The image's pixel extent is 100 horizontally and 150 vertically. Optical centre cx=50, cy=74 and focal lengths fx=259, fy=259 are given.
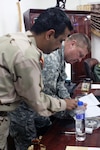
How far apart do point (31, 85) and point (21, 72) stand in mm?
81

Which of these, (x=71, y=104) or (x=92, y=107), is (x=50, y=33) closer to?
(x=71, y=104)

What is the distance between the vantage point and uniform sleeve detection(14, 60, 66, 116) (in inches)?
47.8

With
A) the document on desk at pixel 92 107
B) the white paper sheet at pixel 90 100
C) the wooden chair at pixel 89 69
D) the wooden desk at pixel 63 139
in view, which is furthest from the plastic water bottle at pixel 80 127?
the wooden chair at pixel 89 69

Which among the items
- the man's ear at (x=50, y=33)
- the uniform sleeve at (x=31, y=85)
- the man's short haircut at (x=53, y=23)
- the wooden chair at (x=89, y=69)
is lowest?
the wooden chair at (x=89, y=69)

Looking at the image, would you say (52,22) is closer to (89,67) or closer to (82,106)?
(82,106)

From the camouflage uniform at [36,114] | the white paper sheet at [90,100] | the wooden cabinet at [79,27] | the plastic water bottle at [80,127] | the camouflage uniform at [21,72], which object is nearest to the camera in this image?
the camouflage uniform at [21,72]

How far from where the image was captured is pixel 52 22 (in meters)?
1.33

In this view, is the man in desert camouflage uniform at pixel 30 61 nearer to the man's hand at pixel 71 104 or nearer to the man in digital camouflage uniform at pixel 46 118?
the man's hand at pixel 71 104

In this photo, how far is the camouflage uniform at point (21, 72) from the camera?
47.8 inches

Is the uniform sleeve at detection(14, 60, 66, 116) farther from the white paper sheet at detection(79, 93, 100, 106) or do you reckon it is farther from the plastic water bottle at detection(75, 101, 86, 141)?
the white paper sheet at detection(79, 93, 100, 106)

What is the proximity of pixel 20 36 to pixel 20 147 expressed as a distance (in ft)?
3.45

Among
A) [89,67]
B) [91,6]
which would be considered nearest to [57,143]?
[89,67]

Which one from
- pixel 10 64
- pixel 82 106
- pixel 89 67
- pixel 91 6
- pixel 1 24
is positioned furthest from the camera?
pixel 91 6

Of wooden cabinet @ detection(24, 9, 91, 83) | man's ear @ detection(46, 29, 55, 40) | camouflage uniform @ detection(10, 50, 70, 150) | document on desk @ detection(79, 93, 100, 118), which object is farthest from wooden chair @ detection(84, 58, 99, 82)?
man's ear @ detection(46, 29, 55, 40)
